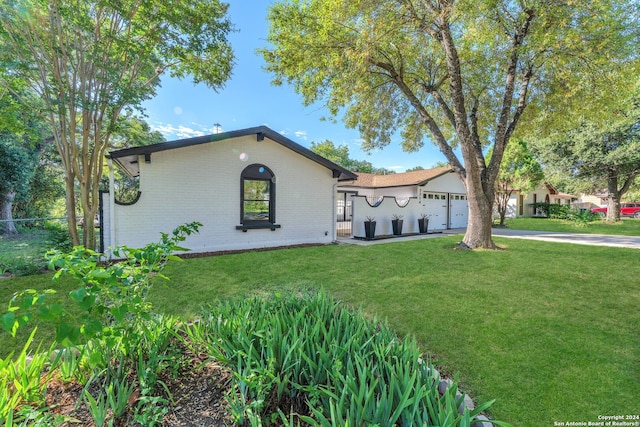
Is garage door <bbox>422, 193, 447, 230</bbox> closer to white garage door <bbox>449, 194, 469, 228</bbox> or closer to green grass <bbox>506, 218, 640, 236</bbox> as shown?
white garage door <bbox>449, 194, 469, 228</bbox>

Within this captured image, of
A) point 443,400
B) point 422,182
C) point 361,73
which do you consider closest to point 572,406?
point 443,400

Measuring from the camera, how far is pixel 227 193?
27.9 feet

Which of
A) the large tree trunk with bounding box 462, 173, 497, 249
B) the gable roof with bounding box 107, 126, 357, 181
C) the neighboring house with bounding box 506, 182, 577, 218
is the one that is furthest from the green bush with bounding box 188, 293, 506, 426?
the neighboring house with bounding box 506, 182, 577, 218

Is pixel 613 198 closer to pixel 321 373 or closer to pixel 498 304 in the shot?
pixel 498 304

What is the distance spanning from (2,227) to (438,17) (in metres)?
18.7

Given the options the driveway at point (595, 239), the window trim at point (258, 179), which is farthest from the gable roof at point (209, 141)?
the driveway at point (595, 239)

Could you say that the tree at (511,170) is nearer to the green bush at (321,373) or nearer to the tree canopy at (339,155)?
the green bush at (321,373)

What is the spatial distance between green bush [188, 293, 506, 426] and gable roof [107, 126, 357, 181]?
597 cm

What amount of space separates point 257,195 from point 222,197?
8.01ft

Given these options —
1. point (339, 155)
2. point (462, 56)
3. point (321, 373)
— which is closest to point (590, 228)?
point (462, 56)

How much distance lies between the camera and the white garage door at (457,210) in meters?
16.3

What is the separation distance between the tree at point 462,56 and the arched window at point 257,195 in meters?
3.24

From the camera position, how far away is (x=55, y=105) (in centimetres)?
579

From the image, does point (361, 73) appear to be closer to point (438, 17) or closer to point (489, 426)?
point (438, 17)
